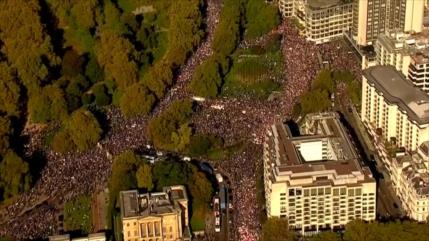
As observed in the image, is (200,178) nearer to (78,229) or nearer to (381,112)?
(78,229)

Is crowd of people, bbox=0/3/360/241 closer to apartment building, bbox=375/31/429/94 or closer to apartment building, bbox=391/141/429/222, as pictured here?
apartment building, bbox=375/31/429/94

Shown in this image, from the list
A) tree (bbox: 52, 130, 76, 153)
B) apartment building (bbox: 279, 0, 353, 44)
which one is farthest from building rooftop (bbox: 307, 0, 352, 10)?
tree (bbox: 52, 130, 76, 153)

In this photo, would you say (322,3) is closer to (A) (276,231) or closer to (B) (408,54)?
(B) (408,54)

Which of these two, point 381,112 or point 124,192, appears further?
point 381,112

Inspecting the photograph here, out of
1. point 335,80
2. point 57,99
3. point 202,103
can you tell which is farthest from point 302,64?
point 57,99

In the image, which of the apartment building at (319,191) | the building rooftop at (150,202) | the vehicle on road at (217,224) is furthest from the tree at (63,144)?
the apartment building at (319,191)

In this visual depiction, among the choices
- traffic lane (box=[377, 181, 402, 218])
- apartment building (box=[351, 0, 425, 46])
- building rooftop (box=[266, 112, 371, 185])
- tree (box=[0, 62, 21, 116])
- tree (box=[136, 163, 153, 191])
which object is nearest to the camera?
building rooftop (box=[266, 112, 371, 185])
